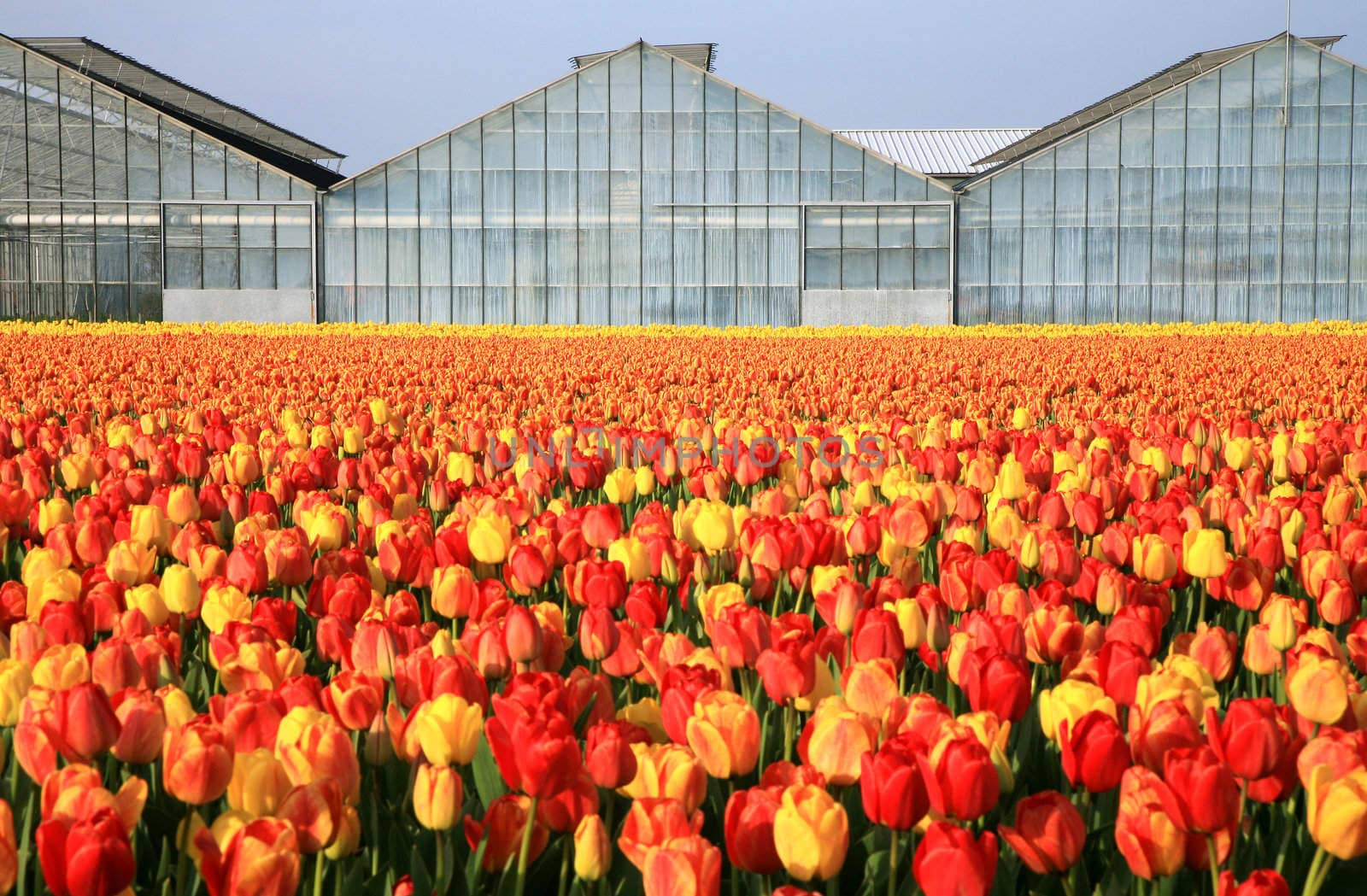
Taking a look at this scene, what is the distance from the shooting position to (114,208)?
2894cm

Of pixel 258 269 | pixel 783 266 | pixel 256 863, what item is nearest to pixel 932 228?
pixel 783 266

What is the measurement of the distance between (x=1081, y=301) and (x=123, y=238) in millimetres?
21008

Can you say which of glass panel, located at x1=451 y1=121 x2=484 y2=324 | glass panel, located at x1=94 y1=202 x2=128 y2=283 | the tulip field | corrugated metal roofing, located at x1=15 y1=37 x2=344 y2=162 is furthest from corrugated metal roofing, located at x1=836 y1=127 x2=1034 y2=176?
the tulip field

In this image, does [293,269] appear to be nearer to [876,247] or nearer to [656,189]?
[656,189]

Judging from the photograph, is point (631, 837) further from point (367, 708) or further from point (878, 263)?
point (878, 263)

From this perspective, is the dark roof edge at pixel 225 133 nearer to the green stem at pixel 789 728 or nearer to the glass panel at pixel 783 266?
the glass panel at pixel 783 266

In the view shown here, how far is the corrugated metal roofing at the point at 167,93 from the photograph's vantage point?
33.7 m

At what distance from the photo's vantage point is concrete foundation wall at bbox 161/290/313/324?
29.0 meters

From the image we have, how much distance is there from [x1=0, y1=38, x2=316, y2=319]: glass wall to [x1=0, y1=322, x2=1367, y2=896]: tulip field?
2583 cm

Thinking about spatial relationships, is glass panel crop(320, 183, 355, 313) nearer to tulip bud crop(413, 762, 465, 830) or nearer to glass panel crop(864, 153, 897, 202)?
glass panel crop(864, 153, 897, 202)

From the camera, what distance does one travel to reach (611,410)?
283 inches

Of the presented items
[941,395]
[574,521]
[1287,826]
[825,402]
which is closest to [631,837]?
[1287,826]

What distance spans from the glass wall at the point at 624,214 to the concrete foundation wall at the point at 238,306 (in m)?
0.60

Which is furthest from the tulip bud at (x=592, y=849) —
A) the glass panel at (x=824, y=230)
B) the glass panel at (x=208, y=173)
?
the glass panel at (x=208, y=173)
